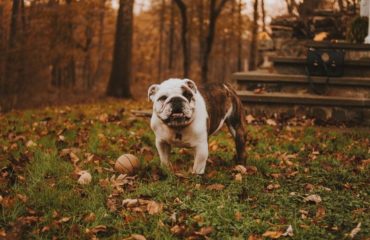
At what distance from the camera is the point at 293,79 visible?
9086mm

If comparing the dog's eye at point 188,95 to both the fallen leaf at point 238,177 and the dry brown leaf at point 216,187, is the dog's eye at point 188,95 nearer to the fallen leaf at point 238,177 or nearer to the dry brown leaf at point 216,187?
the dry brown leaf at point 216,187

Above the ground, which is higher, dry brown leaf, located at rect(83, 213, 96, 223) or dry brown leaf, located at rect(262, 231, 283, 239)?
dry brown leaf, located at rect(83, 213, 96, 223)

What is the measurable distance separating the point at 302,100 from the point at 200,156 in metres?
4.53

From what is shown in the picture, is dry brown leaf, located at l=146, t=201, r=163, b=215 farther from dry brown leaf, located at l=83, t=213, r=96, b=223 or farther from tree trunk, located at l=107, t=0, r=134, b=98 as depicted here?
tree trunk, located at l=107, t=0, r=134, b=98

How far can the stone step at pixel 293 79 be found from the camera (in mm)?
8656

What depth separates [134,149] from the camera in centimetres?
583

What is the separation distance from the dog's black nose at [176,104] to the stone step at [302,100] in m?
4.70

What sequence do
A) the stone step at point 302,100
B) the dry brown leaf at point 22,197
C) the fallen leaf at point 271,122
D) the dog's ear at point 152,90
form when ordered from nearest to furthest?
the dry brown leaf at point 22,197 → the dog's ear at point 152,90 → the fallen leaf at point 271,122 → the stone step at point 302,100

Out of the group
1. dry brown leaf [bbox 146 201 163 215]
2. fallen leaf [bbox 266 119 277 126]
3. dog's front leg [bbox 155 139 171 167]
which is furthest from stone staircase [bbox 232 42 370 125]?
dry brown leaf [bbox 146 201 163 215]

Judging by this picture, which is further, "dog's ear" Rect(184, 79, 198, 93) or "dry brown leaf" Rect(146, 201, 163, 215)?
"dog's ear" Rect(184, 79, 198, 93)

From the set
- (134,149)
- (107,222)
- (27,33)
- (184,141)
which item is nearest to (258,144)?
(134,149)

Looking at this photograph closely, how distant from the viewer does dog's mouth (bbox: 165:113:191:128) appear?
3950 millimetres

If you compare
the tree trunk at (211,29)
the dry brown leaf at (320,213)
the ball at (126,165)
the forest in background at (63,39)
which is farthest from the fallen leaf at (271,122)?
the tree trunk at (211,29)

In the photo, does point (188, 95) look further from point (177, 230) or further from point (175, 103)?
point (177, 230)
